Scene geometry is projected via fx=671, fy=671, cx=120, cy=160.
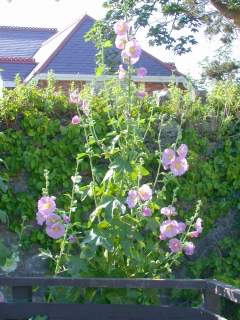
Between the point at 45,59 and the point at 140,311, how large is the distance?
15.3 meters

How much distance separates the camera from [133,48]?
4.04 m

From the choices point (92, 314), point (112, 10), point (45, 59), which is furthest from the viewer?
point (45, 59)

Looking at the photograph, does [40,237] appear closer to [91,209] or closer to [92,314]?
[91,209]

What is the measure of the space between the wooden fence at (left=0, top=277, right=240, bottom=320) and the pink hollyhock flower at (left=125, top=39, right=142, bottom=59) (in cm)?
156

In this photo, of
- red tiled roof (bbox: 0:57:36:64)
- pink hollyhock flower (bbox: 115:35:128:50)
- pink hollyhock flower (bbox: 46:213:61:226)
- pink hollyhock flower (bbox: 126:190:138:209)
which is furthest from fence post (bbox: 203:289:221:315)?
red tiled roof (bbox: 0:57:36:64)

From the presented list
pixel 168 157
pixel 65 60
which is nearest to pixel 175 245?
pixel 168 157

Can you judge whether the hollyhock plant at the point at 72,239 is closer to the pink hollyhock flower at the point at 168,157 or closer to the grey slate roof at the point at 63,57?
the pink hollyhock flower at the point at 168,157

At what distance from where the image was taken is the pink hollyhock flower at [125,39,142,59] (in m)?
4.04

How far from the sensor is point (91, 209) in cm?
548

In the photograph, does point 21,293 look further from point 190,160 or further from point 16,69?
point 16,69

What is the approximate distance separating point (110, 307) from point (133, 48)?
174cm

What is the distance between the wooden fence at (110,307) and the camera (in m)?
2.88

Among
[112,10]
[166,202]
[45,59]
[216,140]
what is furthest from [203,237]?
[45,59]

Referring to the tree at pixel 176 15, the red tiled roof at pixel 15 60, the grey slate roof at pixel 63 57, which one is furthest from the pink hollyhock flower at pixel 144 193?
the red tiled roof at pixel 15 60
